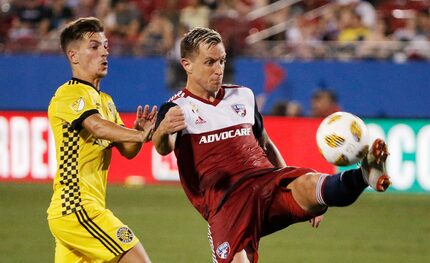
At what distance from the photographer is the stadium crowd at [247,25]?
16453 mm

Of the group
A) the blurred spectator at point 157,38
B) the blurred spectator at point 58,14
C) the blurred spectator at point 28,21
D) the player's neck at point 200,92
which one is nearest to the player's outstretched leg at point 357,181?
the player's neck at point 200,92

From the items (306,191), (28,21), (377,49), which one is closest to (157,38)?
(28,21)

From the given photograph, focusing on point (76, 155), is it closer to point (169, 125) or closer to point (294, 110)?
point (169, 125)

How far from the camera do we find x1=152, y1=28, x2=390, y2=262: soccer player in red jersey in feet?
20.1

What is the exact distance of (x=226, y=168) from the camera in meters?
6.36

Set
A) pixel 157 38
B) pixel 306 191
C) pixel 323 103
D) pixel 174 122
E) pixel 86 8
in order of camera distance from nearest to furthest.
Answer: pixel 174 122 < pixel 306 191 < pixel 323 103 < pixel 157 38 < pixel 86 8

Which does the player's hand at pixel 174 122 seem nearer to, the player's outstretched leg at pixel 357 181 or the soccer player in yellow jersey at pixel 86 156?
the soccer player in yellow jersey at pixel 86 156

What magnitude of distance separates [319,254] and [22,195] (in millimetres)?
6038

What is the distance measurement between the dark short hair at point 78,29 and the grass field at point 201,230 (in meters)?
3.66

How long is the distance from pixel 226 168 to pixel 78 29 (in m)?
1.36

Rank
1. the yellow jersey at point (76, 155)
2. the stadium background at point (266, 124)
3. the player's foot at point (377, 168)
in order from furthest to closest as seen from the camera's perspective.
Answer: the stadium background at point (266, 124) < the yellow jersey at point (76, 155) < the player's foot at point (377, 168)

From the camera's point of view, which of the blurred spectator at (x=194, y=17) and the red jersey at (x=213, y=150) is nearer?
the red jersey at (x=213, y=150)

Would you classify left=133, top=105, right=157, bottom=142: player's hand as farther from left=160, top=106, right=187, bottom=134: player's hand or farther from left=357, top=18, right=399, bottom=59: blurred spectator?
left=357, top=18, right=399, bottom=59: blurred spectator

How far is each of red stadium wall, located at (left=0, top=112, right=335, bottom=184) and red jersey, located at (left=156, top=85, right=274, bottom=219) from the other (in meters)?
8.83
